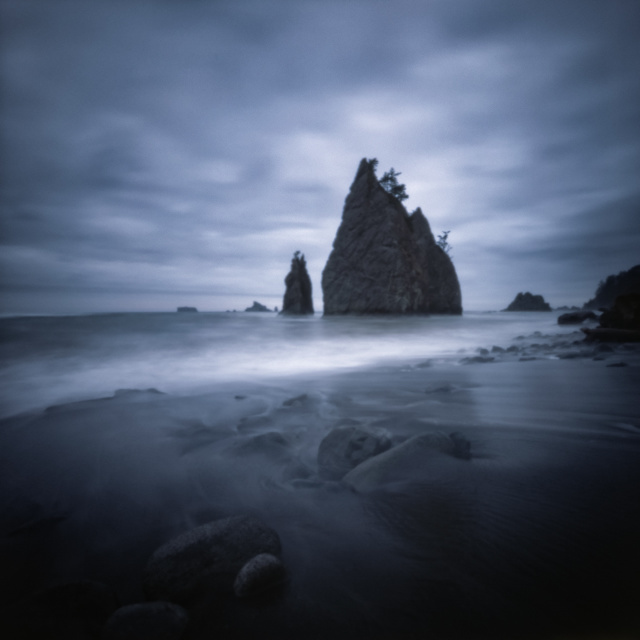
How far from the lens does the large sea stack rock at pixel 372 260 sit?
30.8m

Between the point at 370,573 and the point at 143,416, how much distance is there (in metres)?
2.89

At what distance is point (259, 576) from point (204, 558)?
234 millimetres

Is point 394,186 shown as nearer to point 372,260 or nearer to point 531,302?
point 372,260

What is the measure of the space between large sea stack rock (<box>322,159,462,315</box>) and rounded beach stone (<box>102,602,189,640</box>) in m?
30.5

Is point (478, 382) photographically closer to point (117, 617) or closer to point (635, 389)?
point (635, 389)

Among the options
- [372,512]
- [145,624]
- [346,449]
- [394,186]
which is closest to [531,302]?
[394,186]

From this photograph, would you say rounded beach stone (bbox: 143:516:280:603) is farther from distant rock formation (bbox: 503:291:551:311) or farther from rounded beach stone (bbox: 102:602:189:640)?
distant rock formation (bbox: 503:291:551:311)

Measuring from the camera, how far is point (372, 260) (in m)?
31.7

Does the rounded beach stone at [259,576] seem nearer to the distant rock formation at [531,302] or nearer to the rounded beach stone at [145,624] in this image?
the rounded beach stone at [145,624]

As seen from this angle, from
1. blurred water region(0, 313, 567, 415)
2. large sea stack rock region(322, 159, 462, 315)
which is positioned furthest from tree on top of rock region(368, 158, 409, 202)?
blurred water region(0, 313, 567, 415)

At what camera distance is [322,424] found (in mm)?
2939

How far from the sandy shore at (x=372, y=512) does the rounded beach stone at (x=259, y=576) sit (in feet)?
0.16

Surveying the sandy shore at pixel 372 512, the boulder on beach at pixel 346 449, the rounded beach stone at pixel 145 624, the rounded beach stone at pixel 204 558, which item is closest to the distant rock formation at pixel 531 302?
the sandy shore at pixel 372 512

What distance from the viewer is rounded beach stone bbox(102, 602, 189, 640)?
96cm
